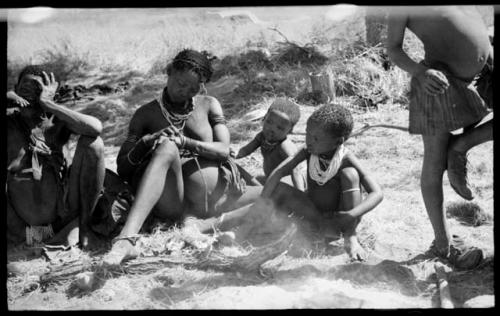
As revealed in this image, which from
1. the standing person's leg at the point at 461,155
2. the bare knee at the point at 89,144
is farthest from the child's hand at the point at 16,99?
the standing person's leg at the point at 461,155

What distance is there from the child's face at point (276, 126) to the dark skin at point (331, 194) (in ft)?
1.27

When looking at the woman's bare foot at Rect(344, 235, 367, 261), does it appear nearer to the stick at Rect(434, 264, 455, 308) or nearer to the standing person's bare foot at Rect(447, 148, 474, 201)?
the stick at Rect(434, 264, 455, 308)

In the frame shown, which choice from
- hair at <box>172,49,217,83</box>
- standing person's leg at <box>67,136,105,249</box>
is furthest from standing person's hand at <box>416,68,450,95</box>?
standing person's leg at <box>67,136,105,249</box>

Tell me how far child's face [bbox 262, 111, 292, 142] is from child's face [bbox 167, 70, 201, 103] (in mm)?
530

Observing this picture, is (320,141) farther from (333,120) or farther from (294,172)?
(294,172)

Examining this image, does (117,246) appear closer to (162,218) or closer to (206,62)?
(162,218)

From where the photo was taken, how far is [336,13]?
7.62m

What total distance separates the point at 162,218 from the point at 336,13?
15.6ft

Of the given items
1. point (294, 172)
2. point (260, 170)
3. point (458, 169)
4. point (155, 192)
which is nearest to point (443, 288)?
point (458, 169)

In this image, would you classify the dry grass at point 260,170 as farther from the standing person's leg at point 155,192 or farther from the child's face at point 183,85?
the child's face at point 183,85

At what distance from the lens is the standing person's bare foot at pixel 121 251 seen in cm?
310

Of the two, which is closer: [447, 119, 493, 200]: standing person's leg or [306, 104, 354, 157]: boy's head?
[447, 119, 493, 200]: standing person's leg

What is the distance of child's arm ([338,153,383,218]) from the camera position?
337 centimetres
